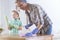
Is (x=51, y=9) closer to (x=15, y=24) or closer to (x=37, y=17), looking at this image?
(x=37, y=17)

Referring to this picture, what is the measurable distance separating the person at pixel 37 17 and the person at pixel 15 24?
0.32 ft

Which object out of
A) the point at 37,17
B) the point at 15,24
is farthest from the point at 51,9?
the point at 15,24

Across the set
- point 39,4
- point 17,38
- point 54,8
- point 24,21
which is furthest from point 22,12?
point 17,38

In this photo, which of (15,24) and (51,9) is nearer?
(15,24)

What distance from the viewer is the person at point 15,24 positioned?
77.9 inches

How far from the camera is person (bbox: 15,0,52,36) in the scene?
201cm

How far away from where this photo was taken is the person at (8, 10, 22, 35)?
1979 millimetres

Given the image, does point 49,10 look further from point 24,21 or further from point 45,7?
point 24,21

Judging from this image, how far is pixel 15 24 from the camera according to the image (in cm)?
198

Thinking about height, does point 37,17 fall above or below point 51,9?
below

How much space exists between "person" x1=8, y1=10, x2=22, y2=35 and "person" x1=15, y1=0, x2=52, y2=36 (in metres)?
0.10

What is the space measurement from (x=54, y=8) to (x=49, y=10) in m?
0.08

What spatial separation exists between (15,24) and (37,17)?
1.01ft

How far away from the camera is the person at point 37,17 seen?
6.59ft
